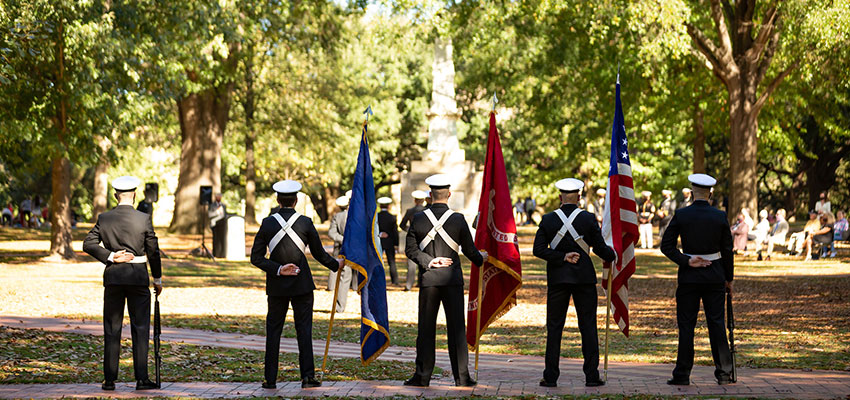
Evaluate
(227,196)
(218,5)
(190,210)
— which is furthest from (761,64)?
(227,196)

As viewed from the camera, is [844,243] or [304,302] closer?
[304,302]

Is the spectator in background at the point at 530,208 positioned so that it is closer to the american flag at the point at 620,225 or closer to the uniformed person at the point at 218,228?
the uniformed person at the point at 218,228

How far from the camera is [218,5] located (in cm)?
2675

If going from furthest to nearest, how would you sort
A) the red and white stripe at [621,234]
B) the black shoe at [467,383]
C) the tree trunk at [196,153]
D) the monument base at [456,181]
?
the tree trunk at [196,153] → the monument base at [456,181] → the red and white stripe at [621,234] → the black shoe at [467,383]

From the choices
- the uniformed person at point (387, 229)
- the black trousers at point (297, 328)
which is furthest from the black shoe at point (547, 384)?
the uniformed person at point (387, 229)

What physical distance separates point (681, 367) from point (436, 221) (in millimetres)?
2608

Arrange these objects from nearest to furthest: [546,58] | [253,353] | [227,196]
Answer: [253,353]
[546,58]
[227,196]

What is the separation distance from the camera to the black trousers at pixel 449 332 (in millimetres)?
9828

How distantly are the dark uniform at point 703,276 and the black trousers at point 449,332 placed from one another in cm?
195

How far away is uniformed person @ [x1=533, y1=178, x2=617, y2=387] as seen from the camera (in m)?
9.80

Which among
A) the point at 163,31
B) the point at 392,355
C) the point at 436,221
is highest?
the point at 163,31

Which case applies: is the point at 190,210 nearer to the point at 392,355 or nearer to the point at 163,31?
the point at 163,31

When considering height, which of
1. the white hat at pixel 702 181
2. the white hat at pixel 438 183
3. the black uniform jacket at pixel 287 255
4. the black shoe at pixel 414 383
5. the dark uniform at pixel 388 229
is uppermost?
the white hat at pixel 702 181

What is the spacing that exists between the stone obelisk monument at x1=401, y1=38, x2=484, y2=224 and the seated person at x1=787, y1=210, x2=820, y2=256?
942 cm
